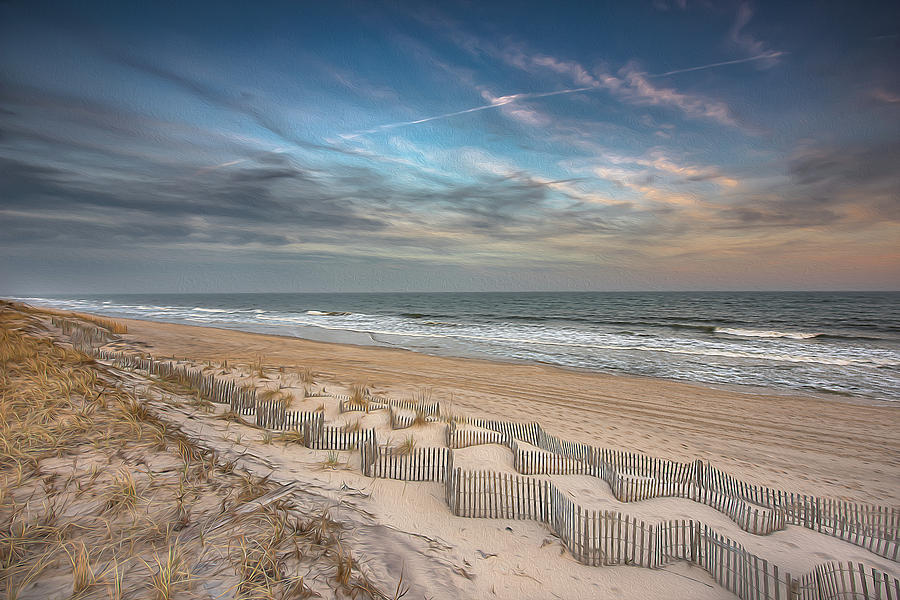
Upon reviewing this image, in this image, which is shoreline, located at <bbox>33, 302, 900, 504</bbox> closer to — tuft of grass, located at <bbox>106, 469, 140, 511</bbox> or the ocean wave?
tuft of grass, located at <bbox>106, 469, 140, 511</bbox>

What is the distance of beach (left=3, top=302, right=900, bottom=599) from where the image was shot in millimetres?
3189

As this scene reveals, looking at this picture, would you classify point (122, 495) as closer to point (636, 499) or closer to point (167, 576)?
point (167, 576)

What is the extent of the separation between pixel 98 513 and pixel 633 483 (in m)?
5.48

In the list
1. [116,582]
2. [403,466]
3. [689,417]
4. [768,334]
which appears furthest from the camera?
[768,334]

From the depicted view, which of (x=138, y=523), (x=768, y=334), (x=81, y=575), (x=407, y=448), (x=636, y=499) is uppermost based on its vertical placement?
(x=81, y=575)

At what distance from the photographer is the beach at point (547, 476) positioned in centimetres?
319

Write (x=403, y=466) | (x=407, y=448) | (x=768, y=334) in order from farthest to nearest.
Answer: (x=768, y=334), (x=407, y=448), (x=403, y=466)

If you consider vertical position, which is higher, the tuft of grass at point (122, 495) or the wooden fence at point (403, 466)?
the tuft of grass at point (122, 495)

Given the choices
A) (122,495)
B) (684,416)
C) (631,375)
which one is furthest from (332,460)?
(631,375)

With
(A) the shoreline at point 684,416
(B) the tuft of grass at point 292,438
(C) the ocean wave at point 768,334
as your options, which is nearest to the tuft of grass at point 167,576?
(B) the tuft of grass at point 292,438

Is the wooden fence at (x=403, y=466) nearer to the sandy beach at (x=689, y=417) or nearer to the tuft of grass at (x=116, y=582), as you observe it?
the tuft of grass at (x=116, y=582)

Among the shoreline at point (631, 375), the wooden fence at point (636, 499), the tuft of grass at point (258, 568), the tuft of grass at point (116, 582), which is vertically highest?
the tuft of grass at point (116, 582)

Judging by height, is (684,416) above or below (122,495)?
below

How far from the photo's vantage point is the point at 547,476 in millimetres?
5188
